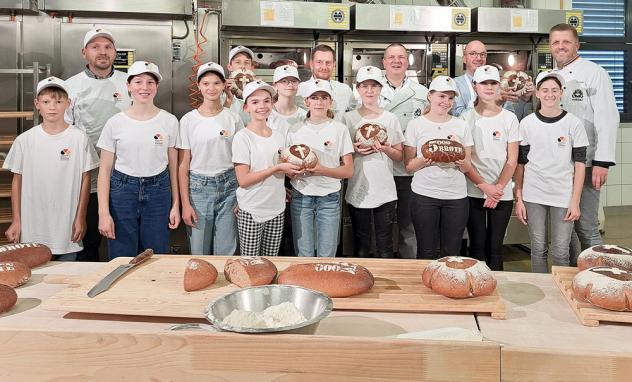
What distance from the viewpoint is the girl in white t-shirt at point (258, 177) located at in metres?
2.96

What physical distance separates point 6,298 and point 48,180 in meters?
1.76

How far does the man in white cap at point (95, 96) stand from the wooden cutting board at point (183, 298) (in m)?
1.89

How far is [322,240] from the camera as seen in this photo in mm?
3143

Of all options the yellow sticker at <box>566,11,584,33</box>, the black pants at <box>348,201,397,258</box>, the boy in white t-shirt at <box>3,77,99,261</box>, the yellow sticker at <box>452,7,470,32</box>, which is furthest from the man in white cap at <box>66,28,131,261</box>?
the yellow sticker at <box>566,11,584,33</box>

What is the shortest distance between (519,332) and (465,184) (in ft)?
6.45

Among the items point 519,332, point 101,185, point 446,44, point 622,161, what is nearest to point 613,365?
point 519,332

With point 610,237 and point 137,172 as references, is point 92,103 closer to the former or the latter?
point 137,172

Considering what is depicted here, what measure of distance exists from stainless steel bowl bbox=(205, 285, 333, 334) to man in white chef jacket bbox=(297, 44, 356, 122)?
7.04 ft

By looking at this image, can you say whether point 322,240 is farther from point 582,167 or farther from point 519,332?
point 519,332

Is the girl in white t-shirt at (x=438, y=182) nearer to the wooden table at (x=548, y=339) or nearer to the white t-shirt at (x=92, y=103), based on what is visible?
the wooden table at (x=548, y=339)

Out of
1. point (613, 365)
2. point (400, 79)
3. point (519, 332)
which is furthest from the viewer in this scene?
point (400, 79)

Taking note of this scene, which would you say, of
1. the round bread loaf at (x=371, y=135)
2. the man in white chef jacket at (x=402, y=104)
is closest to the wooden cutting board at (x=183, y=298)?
the round bread loaf at (x=371, y=135)

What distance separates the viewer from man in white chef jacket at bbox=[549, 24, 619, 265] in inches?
133

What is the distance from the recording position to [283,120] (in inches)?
133
